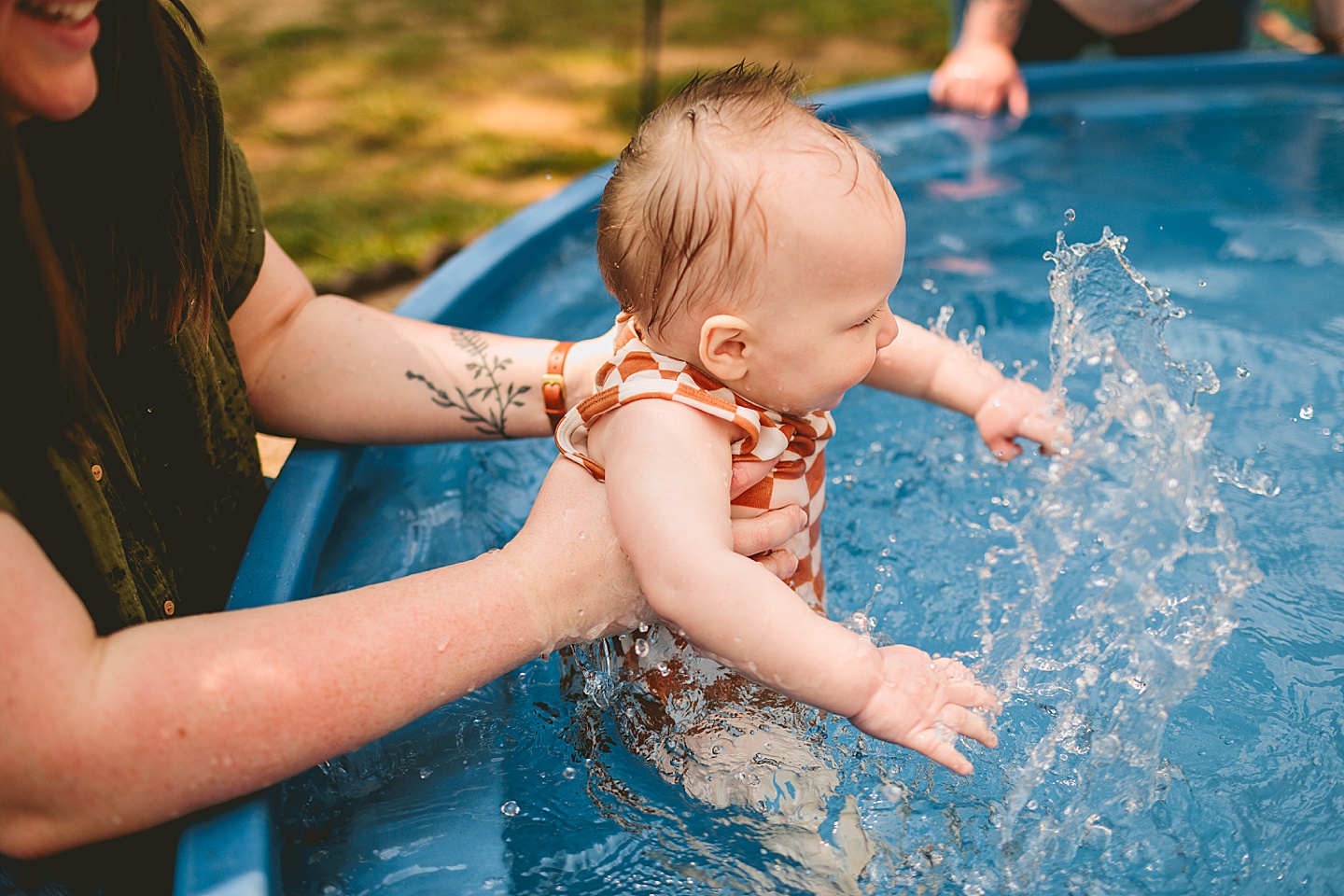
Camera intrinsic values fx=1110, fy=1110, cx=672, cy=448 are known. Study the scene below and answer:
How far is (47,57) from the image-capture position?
99 centimetres

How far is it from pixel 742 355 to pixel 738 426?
0.28 feet

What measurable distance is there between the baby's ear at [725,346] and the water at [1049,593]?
453mm

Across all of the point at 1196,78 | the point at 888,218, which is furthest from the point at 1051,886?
the point at 1196,78

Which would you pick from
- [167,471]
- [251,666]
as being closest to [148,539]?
[167,471]

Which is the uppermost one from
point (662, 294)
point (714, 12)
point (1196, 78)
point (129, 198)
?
point (129, 198)

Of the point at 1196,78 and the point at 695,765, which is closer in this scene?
the point at 695,765

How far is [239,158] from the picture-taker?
157 centimetres

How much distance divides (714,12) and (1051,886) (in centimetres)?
462

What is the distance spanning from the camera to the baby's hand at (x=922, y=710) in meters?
1.18

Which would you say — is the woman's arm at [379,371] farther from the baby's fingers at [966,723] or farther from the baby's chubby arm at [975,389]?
the baby's fingers at [966,723]

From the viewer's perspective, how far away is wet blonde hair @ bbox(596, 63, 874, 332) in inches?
48.8

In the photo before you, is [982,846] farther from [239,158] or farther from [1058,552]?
[239,158]

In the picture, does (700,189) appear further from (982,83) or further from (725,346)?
(982,83)

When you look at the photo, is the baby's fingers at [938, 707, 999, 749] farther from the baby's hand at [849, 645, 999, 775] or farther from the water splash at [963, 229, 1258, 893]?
the water splash at [963, 229, 1258, 893]
